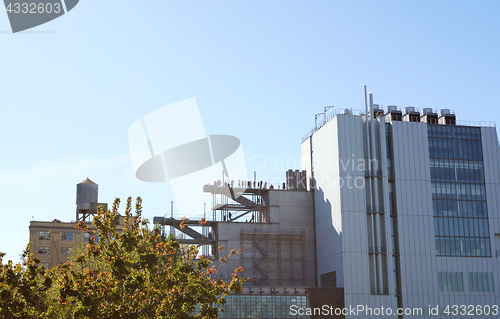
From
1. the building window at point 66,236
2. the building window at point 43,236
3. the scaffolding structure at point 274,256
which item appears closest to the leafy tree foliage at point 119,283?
the scaffolding structure at point 274,256

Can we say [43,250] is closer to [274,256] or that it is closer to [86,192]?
[86,192]

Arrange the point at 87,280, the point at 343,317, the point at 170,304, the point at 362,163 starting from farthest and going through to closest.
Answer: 1. the point at 362,163
2. the point at 343,317
3. the point at 170,304
4. the point at 87,280

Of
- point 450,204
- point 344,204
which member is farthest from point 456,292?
point 344,204

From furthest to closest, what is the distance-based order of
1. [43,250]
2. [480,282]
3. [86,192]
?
[43,250] → [86,192] → [480,282]

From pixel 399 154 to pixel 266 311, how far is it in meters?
29.6

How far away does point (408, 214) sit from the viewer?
82938 millimetres

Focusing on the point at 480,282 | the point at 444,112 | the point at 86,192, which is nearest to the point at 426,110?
the point at 444,112

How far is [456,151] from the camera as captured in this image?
87375 millimetres

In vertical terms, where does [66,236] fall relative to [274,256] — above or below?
above

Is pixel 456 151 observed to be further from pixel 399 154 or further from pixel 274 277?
pixel 274 277

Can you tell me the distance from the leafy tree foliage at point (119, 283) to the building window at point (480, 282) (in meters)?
59.1

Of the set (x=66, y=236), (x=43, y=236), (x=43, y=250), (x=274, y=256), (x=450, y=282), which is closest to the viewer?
(x=450, y=282)

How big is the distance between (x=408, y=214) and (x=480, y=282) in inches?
550

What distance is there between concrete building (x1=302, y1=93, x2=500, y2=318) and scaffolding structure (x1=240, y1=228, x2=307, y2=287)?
296cm
